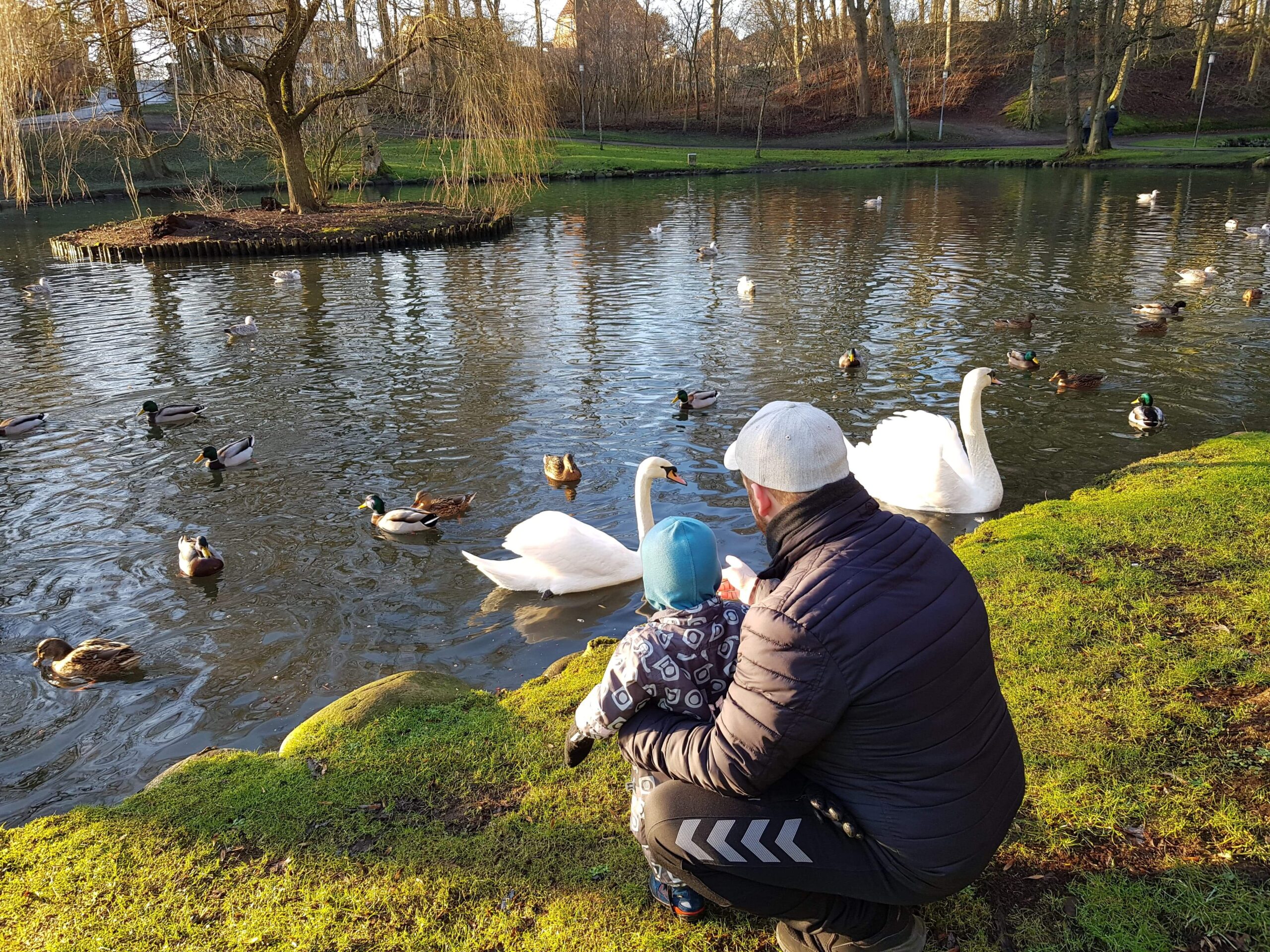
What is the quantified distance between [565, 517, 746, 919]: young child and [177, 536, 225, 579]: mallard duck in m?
5.84

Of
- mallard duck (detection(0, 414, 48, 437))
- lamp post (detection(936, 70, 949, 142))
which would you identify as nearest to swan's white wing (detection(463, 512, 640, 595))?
mallard duck (detection(0, 414, 48, 437))

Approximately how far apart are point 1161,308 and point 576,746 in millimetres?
15133

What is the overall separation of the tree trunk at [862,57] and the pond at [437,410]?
4238 cm

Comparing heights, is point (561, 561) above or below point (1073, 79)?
below

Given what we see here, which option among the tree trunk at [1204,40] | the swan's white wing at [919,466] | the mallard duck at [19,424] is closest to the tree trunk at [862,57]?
the tree trunk at [1204,40]

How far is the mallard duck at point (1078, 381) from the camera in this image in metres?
11.8

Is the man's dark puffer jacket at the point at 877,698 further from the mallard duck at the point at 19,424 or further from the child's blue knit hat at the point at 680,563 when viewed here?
the mallard duck at the point at 19,424

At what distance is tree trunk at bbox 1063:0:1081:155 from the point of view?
42375mm

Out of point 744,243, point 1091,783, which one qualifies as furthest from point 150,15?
point 1091,783

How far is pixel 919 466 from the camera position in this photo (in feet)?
28.1

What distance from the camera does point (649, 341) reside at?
50.3 ft

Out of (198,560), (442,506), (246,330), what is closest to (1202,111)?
(246,330)

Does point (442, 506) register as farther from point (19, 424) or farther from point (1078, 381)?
point (1078, 381)

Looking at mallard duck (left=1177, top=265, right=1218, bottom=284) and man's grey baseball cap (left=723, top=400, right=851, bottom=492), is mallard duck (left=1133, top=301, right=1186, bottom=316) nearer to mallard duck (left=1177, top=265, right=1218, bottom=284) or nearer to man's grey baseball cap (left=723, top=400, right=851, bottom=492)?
mallard duck (left=1177, top=265, right=1218, bottom=284)
